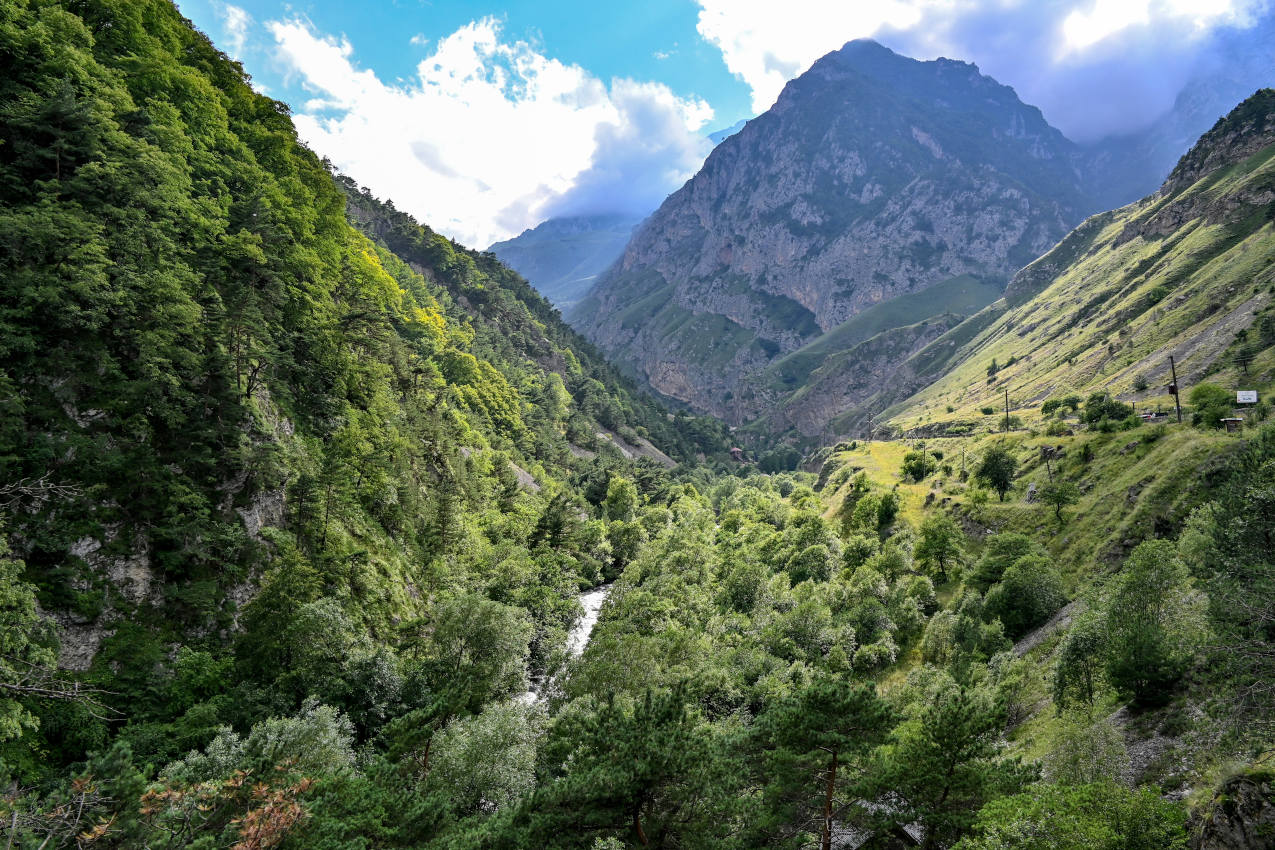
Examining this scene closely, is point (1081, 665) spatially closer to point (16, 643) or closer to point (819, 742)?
point (819, 742)

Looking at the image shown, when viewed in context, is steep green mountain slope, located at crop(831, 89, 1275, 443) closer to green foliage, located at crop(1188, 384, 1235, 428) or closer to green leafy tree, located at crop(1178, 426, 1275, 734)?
green foliage, located at crop(1188, 384, 1235, 428)

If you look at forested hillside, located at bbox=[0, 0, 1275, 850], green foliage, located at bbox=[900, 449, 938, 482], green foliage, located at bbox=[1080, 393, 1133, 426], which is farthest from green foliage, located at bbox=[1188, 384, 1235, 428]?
green foliage, located at bbox=[900, 449, 938, 482]

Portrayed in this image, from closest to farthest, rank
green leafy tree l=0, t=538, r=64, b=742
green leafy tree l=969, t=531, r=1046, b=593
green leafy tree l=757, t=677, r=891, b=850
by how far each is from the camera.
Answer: green leafy tree l=0, t=538, r=64, b=742
green leafy tree l=757, t=677, r=891, b=850
green leafy tree l=969, t=531, r=1046, b=593

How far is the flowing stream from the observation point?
5559 centimetres

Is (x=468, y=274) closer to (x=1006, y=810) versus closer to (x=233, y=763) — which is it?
(x=233, y=763)

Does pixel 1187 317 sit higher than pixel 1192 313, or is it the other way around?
pixel 1192 313

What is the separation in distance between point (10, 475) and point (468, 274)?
553ft

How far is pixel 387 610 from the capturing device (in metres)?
50.3

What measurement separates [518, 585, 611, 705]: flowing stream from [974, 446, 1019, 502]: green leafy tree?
6144cm

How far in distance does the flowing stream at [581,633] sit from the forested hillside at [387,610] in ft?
3.64

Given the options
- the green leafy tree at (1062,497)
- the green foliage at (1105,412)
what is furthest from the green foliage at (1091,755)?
the green foliage at (1105,412)

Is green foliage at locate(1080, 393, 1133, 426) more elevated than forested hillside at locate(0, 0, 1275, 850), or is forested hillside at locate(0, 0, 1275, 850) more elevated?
green foliage at locate(1080, 393, 1133, 426)

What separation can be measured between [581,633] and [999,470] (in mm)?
67092

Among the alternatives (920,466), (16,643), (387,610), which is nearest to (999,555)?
(920,466)
